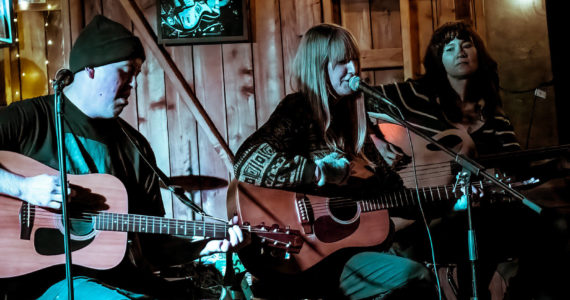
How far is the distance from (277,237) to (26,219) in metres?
1.23

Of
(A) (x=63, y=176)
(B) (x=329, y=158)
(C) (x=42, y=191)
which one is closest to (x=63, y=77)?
(A) (x=63, y=176)

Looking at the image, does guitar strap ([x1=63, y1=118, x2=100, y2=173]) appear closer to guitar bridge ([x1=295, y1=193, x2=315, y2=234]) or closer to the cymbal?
guitar bridge ([x1=295, y1=193, x2=315, y2=234])

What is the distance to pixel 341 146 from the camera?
11.4 ft

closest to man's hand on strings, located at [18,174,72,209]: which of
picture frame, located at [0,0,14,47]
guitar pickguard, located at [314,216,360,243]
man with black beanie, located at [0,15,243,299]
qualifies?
man with black beanie, located at [0,15,243,299]

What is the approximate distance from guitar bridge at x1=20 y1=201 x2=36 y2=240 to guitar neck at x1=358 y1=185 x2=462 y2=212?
1.82 m

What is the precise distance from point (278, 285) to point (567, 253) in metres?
2.00

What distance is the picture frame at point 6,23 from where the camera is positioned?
395 centimetres

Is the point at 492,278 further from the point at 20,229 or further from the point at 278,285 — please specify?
the point at 20,229

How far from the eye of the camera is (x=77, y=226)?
257 centimetres

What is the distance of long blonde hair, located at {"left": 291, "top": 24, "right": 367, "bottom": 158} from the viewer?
11.2ft

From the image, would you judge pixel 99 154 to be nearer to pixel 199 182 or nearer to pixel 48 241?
pixel 48 241

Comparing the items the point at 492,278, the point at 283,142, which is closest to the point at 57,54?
the point at 283,142

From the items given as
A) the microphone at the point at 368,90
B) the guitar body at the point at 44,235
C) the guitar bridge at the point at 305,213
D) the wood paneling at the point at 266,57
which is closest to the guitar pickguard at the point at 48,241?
the guitar body at the point at 44,235

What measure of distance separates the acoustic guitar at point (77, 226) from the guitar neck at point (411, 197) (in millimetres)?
1196
